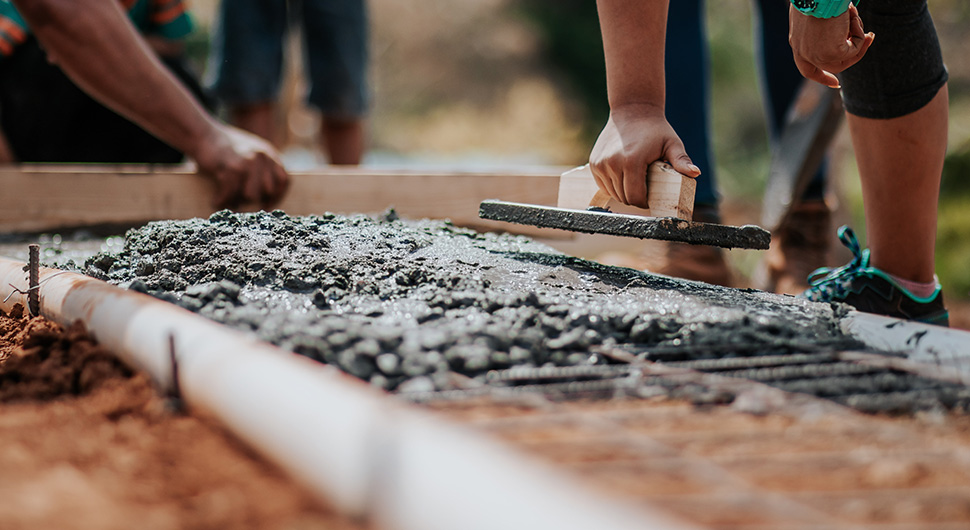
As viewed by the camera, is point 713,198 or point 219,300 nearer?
point 219,300

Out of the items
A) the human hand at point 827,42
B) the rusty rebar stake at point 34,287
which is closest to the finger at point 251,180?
the rusty rebar stake at point 34,287

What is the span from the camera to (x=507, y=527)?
0.56 m

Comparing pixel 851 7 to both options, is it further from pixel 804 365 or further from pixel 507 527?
pixel 507 527

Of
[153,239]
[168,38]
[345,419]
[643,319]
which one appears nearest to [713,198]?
[643,319]

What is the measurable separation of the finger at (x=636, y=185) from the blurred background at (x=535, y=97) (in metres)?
3.44

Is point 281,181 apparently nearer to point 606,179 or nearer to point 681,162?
point 606,179

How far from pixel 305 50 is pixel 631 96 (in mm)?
2743

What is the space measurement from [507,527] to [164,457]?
1.45 ft

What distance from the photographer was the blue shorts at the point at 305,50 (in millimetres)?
3650

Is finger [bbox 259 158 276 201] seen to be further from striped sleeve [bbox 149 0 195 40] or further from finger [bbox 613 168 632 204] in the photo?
striped sleeve [bbox 149 0 195 40]

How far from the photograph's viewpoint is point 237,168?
7.96 ft

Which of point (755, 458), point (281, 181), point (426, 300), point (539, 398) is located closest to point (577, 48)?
point (281, 181)

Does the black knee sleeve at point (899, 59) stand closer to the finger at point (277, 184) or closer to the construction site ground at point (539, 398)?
the construction site ground at point (539, 398)

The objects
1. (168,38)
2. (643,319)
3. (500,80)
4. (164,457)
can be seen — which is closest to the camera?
(164,457)
